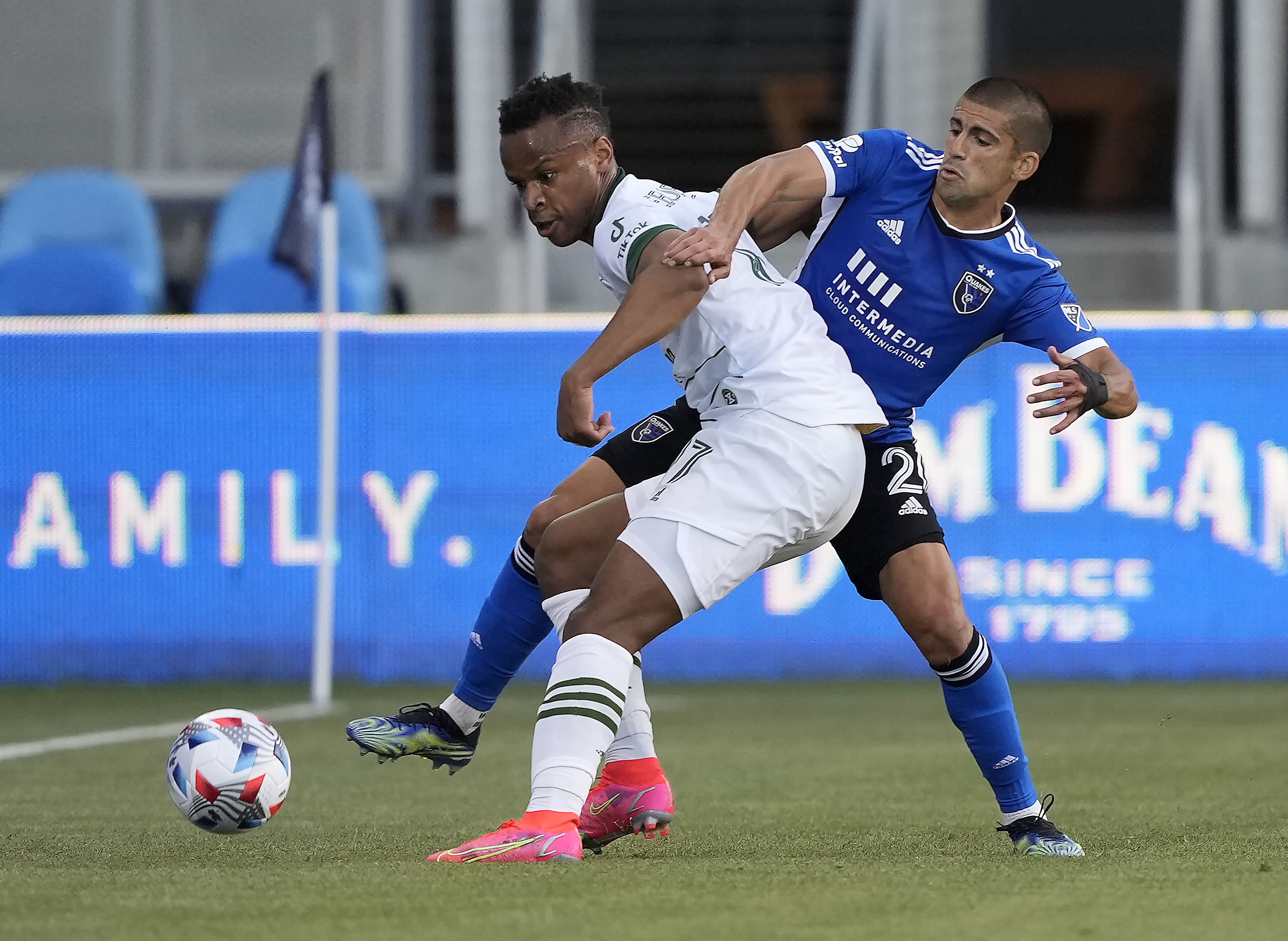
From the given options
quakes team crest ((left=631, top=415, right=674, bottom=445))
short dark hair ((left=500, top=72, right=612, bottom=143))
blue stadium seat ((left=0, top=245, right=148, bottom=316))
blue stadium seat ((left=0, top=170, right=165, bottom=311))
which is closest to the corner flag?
blue stadium seat ((left=0, top=245, right=148, bottom=316))

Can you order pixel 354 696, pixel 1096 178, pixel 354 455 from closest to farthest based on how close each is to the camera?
pixel 354 696
pixel 354 455
pixel 1096 178

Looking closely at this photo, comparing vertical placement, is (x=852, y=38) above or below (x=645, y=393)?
above

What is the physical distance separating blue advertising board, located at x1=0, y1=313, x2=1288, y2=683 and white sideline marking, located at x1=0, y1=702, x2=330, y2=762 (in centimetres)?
125

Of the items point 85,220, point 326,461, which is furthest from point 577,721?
point 85,220

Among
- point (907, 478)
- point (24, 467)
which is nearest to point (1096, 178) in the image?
point (24, 467)

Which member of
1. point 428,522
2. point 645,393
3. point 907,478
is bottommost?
point 428,522

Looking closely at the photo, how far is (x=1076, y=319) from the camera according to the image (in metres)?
4.45

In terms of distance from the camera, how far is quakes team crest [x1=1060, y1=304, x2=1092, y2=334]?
444 cm

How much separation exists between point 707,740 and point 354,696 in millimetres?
2500

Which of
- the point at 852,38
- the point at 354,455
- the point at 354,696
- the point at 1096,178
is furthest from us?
the point at 1096,178

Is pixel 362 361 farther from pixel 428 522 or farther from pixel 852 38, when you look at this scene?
pixel 852 38

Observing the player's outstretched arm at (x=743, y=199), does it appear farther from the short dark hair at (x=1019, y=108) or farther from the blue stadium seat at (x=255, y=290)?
the blue stadium seat at (x=255, y=290)

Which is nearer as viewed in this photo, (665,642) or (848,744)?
(848,744)

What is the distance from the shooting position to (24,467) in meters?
9.93
